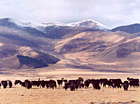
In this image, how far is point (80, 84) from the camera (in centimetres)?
4241

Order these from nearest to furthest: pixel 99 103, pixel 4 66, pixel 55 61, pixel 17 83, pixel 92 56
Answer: pixel 99 103
pixel 17 83
pixel 4 66
pixel 55 61
pixel 92 56

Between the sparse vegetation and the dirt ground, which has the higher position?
the sparse vegetation

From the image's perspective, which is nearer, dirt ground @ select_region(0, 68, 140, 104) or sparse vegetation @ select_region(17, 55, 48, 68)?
dirt ground @ select_region(0, 68, 140, 104)

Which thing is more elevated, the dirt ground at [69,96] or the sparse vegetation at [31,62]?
the sparse vegetation at [31,62]

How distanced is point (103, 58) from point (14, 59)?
5869 centimetres

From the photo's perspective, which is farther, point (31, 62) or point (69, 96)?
point (31, 62)

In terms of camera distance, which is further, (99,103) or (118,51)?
(118,51)

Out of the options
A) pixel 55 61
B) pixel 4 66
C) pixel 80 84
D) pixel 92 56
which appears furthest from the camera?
pixel 92 56

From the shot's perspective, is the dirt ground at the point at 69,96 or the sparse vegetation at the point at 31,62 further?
the sparse vegetation at the point at 31,62

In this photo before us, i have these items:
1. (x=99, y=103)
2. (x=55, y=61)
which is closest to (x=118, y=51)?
(x=55, y=61)

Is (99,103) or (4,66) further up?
(4,66)

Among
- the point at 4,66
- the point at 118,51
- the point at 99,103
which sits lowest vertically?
the point at 99,103

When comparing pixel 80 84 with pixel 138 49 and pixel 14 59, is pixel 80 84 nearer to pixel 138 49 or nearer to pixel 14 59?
pixel 14 59

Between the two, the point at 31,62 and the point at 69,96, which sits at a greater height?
the point at 31,62
